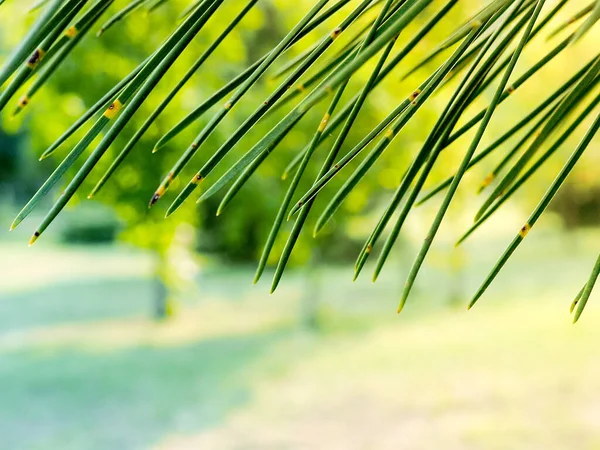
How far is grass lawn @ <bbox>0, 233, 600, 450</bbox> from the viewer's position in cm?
160

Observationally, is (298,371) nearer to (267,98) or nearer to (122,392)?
(122,392)

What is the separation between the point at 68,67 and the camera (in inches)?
78.8

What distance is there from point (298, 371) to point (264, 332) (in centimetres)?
49

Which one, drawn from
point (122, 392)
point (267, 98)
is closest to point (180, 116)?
point (122, 392)

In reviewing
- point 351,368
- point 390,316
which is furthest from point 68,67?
point 390,316

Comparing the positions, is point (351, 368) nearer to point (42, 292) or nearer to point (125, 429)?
point (125, 429)

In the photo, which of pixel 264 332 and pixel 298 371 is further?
pixel 264 332

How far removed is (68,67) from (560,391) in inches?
72.9

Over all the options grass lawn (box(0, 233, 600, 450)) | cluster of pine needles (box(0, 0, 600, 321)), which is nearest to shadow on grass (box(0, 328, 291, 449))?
grass lawn (box(0, 233, 600, 450))

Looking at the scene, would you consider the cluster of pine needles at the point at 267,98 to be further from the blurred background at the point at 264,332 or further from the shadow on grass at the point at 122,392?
the shadow on grass at the point at 122,392

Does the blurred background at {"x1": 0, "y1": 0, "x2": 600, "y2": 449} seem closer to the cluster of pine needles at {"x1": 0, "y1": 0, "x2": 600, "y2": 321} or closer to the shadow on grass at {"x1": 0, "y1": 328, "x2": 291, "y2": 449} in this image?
the shadow on grass at {"x1": 0, "y1": 328, "x2": 291, "y2": 449}

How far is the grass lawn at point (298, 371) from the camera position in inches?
62.9

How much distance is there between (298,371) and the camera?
207 cm

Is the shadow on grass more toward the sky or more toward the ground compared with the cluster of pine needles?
more toward the ground
